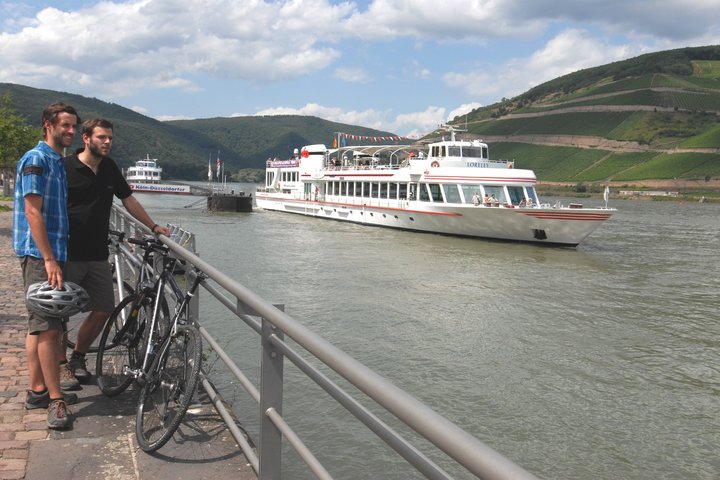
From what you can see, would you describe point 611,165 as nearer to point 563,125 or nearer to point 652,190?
point 652,190

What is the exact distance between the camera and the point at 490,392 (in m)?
8.20

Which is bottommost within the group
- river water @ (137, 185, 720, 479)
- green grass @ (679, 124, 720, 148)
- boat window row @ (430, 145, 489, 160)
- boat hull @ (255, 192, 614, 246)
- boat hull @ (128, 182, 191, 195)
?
river water @ (137, 185, 720, 479)

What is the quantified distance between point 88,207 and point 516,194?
26.3 m

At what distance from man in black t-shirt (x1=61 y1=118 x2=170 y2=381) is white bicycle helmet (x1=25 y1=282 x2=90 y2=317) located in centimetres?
55

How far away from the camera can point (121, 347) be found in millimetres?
4934

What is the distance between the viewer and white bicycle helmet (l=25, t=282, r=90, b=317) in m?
3.98

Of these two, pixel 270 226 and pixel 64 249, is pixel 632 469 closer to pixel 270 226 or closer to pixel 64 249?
pixel 64 249

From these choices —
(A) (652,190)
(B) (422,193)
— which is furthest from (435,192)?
(A) (652,190)

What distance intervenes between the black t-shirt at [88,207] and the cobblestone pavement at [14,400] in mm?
1120

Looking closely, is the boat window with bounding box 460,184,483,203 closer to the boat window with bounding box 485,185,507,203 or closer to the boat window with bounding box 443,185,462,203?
the boat window with bounding box 443,185,462,203

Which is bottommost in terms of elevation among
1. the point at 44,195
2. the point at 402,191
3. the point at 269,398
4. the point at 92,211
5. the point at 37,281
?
the point at 269,398

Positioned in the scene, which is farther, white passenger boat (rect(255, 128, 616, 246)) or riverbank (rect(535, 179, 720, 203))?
riverbank (rect(535, 179, 720, 203))

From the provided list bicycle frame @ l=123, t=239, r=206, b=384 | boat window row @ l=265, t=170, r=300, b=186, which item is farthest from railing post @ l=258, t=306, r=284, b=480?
boat window row @ l=265, t=170, r=300, b=186

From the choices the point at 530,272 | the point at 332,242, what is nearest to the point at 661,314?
the point at 530,272
